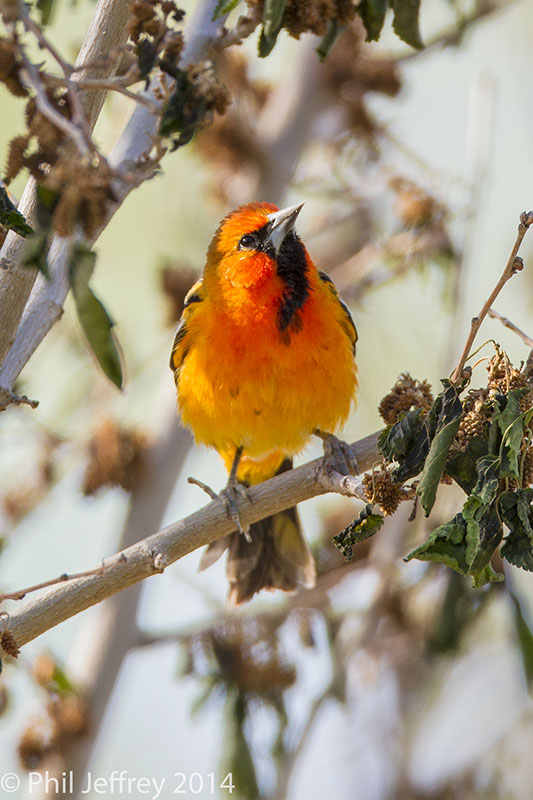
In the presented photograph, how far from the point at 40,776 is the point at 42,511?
2006 millimetres

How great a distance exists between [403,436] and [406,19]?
5.44ft

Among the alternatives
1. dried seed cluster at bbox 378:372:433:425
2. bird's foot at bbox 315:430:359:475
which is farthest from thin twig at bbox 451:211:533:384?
bird's foot at bbox 315:430:359:475

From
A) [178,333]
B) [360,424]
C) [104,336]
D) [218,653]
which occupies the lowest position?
[104,336]

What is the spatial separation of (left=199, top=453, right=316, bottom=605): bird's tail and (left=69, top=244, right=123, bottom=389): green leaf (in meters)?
3.18

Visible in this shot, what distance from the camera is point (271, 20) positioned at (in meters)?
3.07

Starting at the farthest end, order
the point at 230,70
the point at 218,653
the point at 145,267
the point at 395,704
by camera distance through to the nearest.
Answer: the point at 145,267, the point at 230,70, the point at 395,704, the point at 218,653

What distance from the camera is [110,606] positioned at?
229 inches

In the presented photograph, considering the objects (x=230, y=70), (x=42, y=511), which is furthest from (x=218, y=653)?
(x=230, y=70)

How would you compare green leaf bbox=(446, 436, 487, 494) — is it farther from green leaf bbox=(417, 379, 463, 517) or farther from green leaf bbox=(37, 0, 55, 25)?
green leaf bbox=(37, 0, 55, 25)

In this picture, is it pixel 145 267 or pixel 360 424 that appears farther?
pixel 145 267

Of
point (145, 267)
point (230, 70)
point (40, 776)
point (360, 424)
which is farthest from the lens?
point (145, 267)

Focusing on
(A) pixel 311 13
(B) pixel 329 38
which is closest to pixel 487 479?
(A) pixel 311 13

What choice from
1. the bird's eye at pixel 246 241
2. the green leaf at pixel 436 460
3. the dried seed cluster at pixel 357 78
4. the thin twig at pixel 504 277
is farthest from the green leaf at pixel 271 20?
the dried seed cluster at pixel 357 78

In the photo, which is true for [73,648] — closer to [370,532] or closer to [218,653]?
[218,653]
